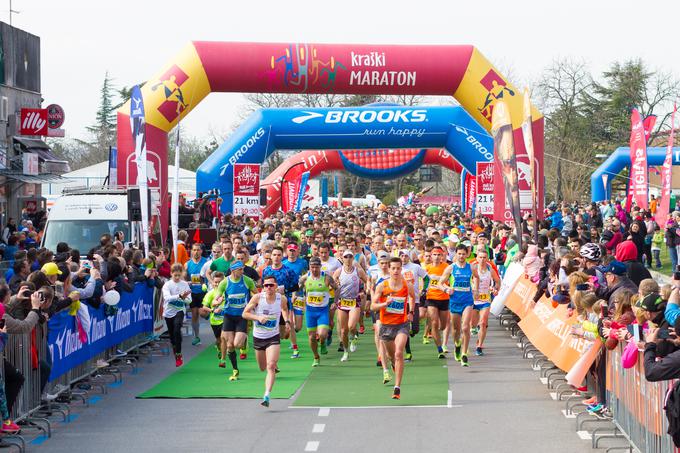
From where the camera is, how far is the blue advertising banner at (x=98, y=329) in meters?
11.7

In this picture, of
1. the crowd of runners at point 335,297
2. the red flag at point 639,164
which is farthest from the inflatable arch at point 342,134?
the crowd of runners at point 335,297

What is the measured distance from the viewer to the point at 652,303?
849cm

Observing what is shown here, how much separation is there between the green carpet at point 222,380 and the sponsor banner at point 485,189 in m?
12.8

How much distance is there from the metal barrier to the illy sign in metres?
29.2

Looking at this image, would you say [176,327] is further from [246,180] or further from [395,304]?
[246,180]

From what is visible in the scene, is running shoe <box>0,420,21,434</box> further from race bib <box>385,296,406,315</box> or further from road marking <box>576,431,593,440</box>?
road marking <box>576,431,593,440</box>

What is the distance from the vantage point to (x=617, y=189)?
243 feet

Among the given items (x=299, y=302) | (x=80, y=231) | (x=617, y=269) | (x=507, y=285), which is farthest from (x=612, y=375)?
(x=80, y=231)

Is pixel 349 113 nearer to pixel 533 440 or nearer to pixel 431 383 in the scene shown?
pixel 431 383

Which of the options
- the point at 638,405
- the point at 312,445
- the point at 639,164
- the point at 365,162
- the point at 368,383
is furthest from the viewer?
the point at 365,162

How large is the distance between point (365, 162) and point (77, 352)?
34585mm

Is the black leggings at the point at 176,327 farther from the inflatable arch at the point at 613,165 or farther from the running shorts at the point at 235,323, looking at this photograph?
the inflatable arch at the point at 613,165

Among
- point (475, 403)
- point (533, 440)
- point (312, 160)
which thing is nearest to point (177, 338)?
point (475, 403)

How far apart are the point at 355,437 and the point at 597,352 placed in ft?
8.39
